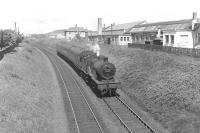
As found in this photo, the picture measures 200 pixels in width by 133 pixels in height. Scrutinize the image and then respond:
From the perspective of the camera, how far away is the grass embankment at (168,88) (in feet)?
64.8

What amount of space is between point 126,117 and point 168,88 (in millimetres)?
5397

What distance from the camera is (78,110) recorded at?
2373 centimetres

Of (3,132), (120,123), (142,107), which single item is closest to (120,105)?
(142,107)

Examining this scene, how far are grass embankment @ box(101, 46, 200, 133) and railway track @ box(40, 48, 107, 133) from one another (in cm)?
517

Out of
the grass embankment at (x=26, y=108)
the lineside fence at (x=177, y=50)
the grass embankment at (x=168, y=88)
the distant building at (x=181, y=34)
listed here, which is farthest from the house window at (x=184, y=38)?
the grass embankment at (x=26, y=108)

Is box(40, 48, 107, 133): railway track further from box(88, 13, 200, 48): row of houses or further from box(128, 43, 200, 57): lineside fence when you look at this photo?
box(88, 13, 200, 48): row of houses

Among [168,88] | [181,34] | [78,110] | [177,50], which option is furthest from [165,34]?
[78,110]

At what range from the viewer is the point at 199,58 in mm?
29266

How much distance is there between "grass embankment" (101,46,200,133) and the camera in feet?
64.8

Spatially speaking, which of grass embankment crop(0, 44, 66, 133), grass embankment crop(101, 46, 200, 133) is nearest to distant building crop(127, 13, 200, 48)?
grass embankment crop(101, 46, 200, 133)

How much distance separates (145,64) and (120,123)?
1540 centimetres

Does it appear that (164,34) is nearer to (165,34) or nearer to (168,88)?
(165,34)

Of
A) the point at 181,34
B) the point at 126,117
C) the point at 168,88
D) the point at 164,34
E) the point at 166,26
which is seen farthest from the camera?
the point at 166,26

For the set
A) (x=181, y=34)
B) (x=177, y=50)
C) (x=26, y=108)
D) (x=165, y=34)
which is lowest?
(x=26, y=108)
